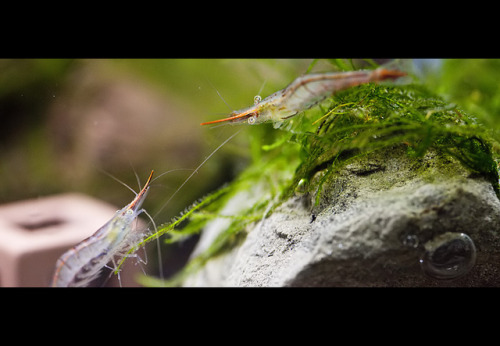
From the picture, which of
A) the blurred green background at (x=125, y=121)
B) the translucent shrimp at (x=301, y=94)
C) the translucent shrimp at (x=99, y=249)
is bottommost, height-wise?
the translucent shrimp at (x=99, y=249)

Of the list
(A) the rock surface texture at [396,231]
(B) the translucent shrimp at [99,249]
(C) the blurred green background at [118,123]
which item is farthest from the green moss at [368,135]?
(C) the blurred green background at [118,123]

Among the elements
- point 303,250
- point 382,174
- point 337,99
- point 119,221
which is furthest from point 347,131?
point 119,221

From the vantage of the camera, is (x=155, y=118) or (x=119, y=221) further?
(x=155, y=118)

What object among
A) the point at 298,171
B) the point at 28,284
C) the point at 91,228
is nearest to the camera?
the point at 28,284

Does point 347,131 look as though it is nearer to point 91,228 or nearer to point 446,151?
point 446,151

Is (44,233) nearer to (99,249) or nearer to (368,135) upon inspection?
(99,249)

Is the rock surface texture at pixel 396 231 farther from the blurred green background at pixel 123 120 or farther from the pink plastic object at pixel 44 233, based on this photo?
the pink plastic object at pixel 44 233

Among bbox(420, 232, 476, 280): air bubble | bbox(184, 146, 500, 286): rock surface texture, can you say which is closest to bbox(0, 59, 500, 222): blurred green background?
bbox(184, 146, 500, 286): rock surface texture

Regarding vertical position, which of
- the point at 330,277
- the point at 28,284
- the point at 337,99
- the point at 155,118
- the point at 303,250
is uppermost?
the point at 155,118
